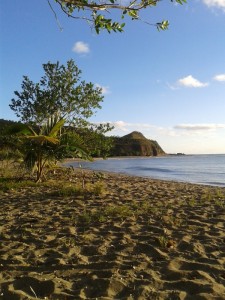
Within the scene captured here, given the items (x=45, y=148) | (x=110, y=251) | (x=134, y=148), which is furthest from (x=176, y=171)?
(x=134, y=148)

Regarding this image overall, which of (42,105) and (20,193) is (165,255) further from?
(42,105)

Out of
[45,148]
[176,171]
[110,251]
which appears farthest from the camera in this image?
[176,171]

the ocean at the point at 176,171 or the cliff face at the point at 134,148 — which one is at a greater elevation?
the cliff face at the point at 134,148

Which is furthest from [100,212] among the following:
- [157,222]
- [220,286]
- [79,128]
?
[79,128]

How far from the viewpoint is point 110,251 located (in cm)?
499

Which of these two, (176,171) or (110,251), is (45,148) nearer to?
(110,251)

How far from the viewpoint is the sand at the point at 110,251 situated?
3770 mm

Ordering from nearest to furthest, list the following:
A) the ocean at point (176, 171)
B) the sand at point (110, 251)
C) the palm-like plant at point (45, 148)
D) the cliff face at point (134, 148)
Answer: the sand at point (110, 251) < the palm-like plant at point (45, 148) < the ocean at point (176, 171) < the cliff face at point (134, 148)

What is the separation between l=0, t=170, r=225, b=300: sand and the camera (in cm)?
377

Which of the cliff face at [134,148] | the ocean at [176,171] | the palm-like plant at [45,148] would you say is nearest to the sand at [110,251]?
the palm-like plant at [45,148]

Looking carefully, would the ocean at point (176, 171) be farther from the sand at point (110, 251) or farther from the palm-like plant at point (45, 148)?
the sand at point (110, 251)

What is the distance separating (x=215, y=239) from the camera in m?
5.63

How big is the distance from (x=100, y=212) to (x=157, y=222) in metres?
1.43

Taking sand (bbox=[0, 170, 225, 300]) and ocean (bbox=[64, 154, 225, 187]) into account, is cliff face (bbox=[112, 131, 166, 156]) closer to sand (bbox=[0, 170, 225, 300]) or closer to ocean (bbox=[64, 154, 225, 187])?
ocean (bbox=[64, 154, 225, 187])
